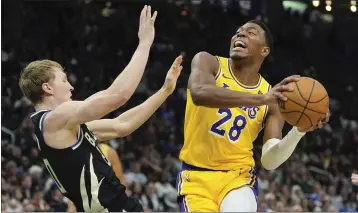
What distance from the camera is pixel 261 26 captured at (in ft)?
19.5

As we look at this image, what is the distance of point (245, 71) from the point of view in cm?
584

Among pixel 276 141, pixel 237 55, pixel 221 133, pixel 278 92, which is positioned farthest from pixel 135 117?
pixel 278 92

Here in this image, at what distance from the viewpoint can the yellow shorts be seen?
548cm

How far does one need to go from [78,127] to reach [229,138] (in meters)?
1.44

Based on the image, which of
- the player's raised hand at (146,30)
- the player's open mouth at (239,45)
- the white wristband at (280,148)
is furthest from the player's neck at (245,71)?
the player's raised hand at (146,30)

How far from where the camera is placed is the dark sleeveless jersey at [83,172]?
4508mm

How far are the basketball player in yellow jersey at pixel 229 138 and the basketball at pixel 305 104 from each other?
24 centimetres

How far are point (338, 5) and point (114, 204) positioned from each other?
13141 millimetres

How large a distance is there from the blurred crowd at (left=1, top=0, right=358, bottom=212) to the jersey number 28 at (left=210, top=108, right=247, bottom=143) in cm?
686

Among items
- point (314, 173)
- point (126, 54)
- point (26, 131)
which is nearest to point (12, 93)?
point (26, 131)

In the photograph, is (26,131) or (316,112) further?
(26,131)

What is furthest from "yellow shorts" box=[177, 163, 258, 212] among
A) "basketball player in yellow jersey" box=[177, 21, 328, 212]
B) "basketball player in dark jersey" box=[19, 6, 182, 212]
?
"basketball player in dark jersey" box=[19, 6, 182, 212]

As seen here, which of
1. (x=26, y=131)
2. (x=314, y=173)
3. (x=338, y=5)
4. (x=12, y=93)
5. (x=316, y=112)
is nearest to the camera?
(x=316, y=112)

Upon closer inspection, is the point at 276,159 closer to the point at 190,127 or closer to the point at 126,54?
the point at 190,127
